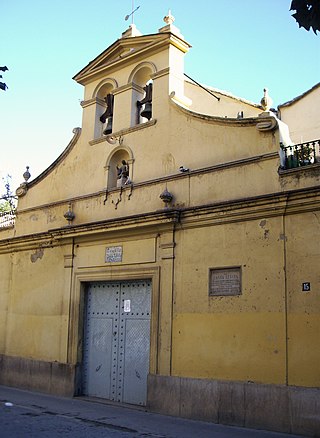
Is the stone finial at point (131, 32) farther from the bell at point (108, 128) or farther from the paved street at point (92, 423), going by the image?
the paved street at point (92, 423)

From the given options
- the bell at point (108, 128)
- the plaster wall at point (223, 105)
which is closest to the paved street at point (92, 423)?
the bell at point (108, 128)

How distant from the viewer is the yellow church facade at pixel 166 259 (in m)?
9.15

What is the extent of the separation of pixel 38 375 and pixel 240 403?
6002 millimetres

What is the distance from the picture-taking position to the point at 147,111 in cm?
1259

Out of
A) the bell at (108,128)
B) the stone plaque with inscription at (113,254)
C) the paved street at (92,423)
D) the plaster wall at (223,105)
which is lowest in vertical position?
the paved street at (92,423)

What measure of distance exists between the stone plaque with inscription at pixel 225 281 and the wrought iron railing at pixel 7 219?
24.7 ft

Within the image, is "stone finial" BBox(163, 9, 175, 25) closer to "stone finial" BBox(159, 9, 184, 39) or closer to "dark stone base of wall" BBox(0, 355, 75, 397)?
"stone finial" BBox(159, 9, 184, 39)

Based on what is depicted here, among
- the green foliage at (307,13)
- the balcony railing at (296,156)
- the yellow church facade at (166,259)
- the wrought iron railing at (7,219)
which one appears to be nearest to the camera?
the green foliage at (307,13)

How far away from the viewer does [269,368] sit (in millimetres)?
9070

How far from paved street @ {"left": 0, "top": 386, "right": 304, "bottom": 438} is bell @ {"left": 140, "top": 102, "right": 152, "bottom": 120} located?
664 centimetres

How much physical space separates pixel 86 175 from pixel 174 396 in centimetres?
599

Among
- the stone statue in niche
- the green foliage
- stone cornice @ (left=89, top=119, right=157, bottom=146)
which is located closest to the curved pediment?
stone cornice @ (left=89, top=119, right=157, bottom=146)

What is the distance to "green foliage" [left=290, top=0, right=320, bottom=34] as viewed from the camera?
4879mm

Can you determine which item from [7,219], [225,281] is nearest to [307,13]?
[225,281]
